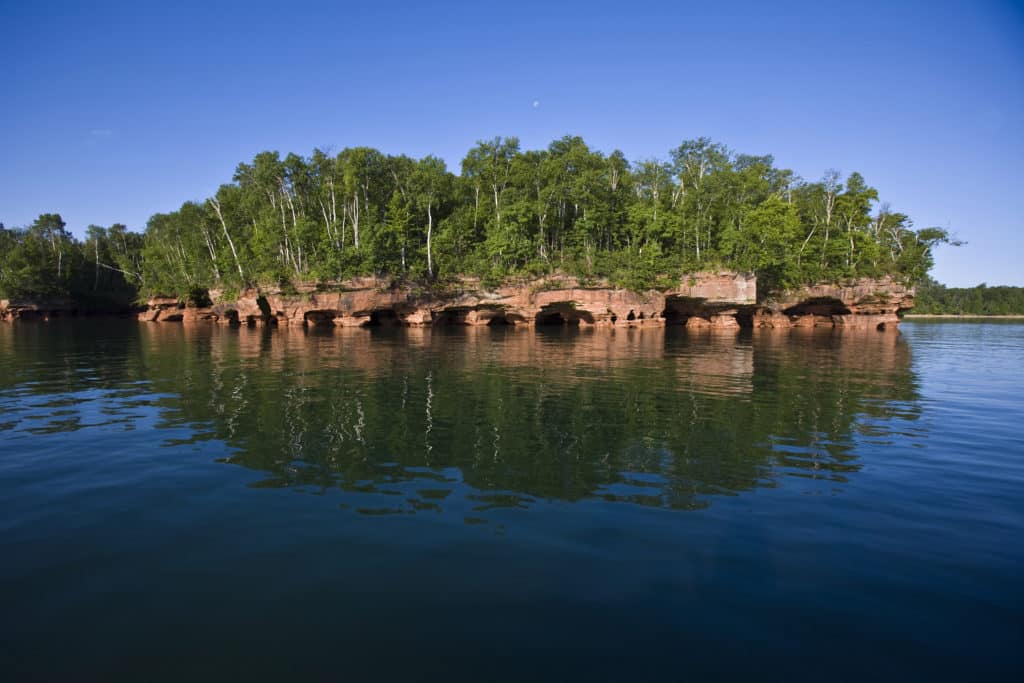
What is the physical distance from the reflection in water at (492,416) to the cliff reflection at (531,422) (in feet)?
0.18

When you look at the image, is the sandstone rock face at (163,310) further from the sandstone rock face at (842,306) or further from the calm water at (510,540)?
the sandstone rock face at (842,306)

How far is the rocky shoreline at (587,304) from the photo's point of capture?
5169cm

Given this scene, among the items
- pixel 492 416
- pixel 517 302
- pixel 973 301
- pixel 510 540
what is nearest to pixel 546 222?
pixel 517 302

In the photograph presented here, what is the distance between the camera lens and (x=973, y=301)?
5379 inches

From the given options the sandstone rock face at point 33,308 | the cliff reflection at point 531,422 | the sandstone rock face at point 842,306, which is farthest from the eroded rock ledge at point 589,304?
the sandstone rock face at point 33,308

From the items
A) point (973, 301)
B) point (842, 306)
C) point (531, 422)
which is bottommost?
point (531, 422)

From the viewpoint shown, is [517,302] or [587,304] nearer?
[587,304]

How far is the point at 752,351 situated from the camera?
30.1 meters

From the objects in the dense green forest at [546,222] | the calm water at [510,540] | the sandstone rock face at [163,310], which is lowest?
the calm water at [510,540]

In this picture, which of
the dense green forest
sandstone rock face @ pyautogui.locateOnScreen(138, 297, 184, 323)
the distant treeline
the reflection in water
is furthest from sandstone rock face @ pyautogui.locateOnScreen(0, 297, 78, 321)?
the distant treeline

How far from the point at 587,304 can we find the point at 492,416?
40.5 m

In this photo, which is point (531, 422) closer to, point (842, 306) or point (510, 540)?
point (510, 540)

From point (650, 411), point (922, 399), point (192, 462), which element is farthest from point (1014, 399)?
point (192, 462)

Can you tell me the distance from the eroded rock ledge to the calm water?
3782 cm
